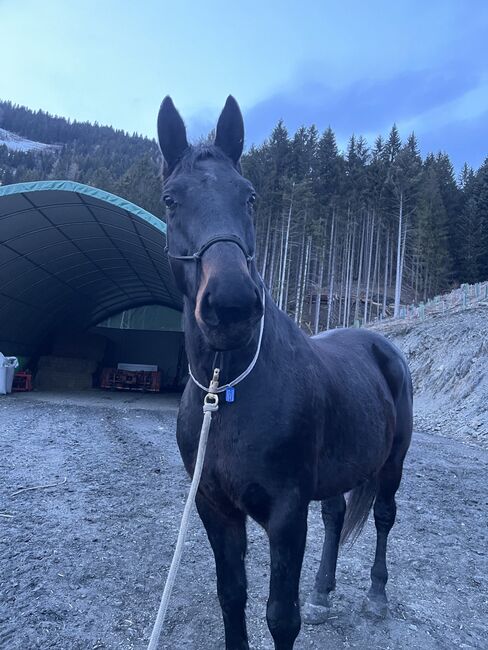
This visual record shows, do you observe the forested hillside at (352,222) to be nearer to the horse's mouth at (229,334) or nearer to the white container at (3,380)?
the white container at (3,380)

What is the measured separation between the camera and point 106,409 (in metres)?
14.3

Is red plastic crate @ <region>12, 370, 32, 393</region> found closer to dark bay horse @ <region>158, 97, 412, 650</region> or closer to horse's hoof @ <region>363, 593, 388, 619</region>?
horse's hoof @ <region>363, 593, 388, 619</region>

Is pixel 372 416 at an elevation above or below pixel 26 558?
above

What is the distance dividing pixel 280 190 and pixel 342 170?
28.5 feet

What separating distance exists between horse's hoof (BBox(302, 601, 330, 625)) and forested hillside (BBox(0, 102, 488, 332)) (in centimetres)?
2905

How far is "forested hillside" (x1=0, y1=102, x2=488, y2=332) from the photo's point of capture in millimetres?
35625

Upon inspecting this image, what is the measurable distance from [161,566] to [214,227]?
303 centimetres

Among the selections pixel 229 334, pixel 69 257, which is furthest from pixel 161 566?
pixel 69 257

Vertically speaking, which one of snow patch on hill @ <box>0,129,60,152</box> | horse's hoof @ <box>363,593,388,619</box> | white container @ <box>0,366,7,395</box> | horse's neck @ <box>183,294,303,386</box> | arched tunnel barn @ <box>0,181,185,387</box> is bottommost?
horse's hoof @ <box>363,593,388,619</box>

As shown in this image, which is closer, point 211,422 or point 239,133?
point 211,422

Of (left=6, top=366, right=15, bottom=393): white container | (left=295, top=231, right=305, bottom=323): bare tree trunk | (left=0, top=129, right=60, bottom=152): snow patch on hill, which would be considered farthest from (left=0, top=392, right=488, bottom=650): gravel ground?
(left=0, top=129, right=60, bottom=152): snow patch on hill

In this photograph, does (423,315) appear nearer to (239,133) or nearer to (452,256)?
(239,133)

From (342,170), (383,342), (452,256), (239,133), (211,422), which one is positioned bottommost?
(211,422)

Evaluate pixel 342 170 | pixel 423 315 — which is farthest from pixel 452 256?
pixel 423 315
